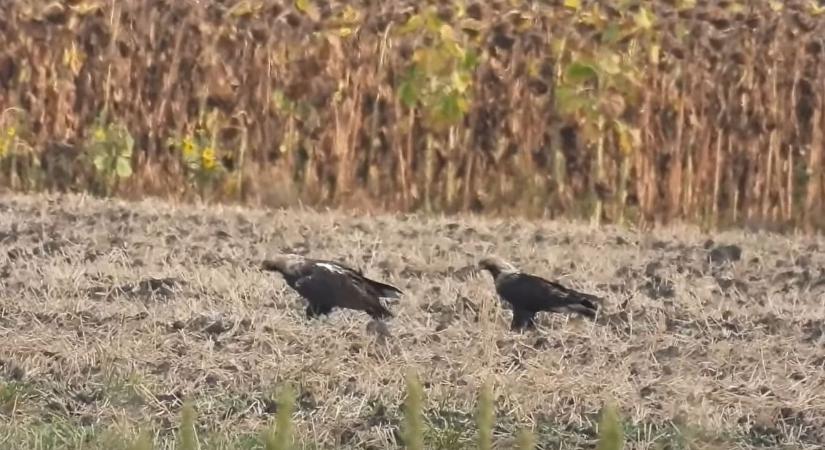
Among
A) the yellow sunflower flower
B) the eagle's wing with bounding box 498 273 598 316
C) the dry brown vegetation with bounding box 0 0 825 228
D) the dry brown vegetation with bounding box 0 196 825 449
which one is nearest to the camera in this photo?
the dry brown vegetation with bounding box 0 196 825 449

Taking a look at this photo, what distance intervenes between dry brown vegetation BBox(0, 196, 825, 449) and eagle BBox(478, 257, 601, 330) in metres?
0.09

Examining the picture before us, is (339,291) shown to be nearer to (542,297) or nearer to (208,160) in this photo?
(542,297)

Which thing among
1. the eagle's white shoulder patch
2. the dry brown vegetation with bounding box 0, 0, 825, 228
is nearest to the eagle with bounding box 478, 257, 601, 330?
the eagle's white shoulder patch

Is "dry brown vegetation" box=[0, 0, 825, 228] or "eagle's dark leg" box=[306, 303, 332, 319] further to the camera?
"dry brown vegetation" box=[0, 0, 825, 228]

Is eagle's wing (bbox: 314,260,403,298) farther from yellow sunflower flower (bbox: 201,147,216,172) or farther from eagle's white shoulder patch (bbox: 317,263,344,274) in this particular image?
yellow sunflower flower (bbox: 201,147,216,172)

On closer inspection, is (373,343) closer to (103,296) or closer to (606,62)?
(103,296)

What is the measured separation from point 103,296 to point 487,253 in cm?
183

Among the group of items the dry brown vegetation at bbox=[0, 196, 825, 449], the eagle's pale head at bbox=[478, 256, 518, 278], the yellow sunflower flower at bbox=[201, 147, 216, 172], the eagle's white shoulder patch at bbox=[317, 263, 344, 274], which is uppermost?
the eagle's white shoulder patch at bbox=[317, 263, 344, 274]

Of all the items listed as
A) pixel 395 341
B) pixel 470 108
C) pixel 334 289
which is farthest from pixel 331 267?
pixel 470 108

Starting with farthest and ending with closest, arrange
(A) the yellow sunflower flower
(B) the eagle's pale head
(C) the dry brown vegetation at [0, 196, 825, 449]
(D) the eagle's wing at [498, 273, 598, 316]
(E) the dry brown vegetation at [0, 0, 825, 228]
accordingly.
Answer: (A) the yellow sunflower flower
(E) the dry brown vegetation at [0, 0, 825, 228]
(B) the eagle's pale head
(D) the eagle's wing at [498, 273, 598, 316]
(C) the dry brown vegetation at [0, 196, 825, 449]

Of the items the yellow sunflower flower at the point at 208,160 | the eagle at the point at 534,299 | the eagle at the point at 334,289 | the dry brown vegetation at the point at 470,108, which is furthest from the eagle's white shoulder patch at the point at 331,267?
the yellow sunflower flower at the point at 208,160

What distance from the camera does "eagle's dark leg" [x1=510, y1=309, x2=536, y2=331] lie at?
5559 mm

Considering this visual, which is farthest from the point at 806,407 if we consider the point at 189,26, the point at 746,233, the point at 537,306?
the point at 189,26

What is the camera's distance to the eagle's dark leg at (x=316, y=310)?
5.57 meters
